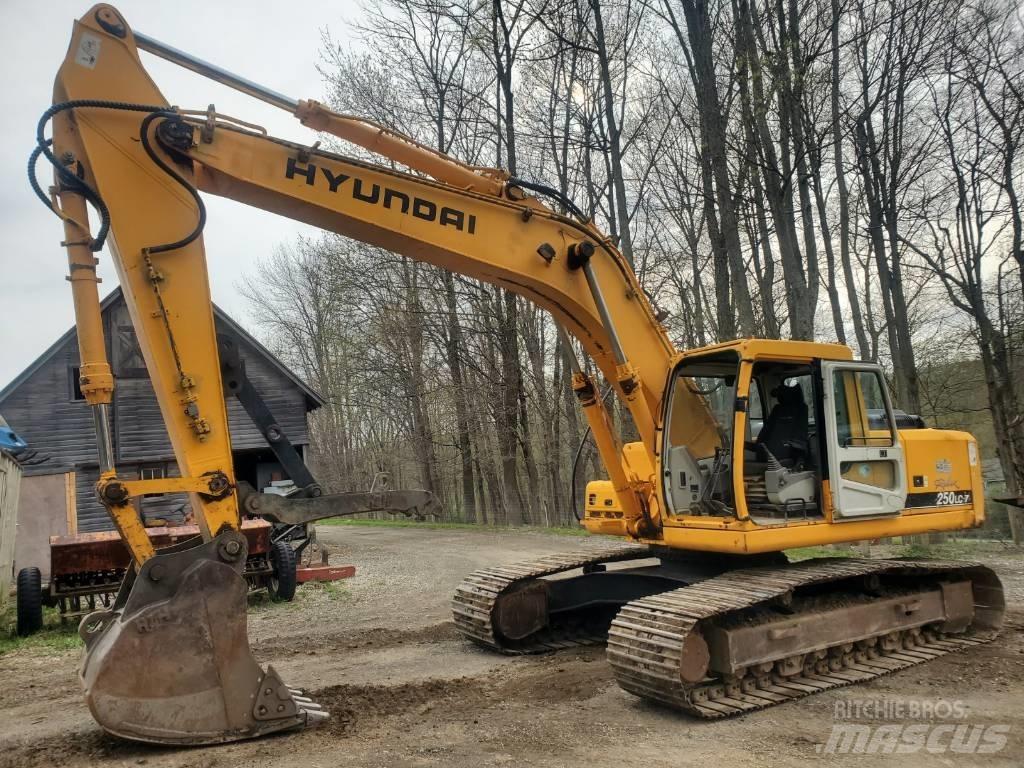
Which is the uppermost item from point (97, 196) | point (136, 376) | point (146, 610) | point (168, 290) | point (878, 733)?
point (136, 376)

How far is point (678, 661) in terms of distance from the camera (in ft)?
16.0

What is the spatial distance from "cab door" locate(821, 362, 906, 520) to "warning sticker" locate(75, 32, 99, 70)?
5364 mm

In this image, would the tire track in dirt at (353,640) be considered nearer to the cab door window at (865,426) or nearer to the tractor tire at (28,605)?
the tractor tire at (28,605)

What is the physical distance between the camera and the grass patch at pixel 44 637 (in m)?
8.38

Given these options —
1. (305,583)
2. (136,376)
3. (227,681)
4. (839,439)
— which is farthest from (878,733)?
(136,376)

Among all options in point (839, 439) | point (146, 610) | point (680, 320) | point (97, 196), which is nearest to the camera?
point (146, 610)

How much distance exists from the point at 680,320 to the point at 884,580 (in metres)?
18.2

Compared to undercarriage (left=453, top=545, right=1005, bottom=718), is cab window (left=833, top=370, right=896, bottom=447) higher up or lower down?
higher up

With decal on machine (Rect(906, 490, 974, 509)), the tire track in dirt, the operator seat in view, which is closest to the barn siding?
the tire track in dirt

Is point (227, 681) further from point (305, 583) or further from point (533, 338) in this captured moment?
point (533, 338)

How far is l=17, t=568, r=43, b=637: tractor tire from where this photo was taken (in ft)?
29.7

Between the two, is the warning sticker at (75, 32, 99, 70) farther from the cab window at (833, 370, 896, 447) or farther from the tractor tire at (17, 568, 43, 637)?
the tractor tire at (17, 568, 43, 637)

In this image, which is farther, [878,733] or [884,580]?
[884,580]

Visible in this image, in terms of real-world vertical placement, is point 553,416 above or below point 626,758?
above
